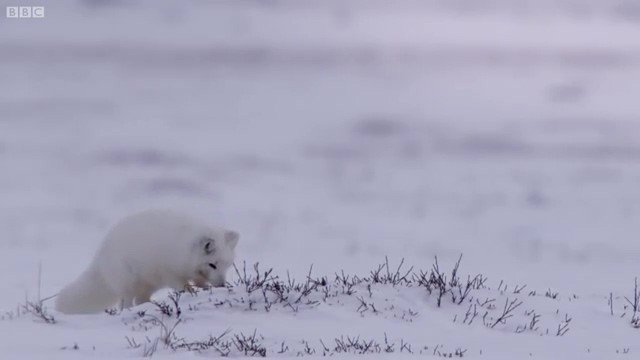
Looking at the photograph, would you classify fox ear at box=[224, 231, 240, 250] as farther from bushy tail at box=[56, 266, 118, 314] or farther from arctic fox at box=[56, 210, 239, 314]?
bushy tail at box=[56, 266, 118, 314]

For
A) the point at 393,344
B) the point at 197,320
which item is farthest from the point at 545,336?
the point at 197,320

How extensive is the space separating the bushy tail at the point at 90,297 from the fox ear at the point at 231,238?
5.15 feet

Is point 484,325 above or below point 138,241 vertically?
below

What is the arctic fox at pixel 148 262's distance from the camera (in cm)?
1332

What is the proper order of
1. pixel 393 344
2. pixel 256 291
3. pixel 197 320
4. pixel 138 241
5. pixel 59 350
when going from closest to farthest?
pixel 59 350, pixel 393 344, pixel 197 320, pixel 256 291, pixel 138 241

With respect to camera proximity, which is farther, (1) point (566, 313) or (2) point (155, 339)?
(1) point (566, 313)

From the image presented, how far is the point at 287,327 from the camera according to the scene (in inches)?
384

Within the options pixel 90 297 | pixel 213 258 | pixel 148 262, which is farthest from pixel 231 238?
pixel 90 297

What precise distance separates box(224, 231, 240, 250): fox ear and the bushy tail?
1.57 meters

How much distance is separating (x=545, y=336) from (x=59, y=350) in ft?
14.5

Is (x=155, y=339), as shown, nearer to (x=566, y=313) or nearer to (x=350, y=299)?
(x=350, y=299)

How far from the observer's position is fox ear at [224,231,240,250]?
45.4 ft

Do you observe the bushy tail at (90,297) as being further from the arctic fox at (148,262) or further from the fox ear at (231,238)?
the fox ear at (231,238)

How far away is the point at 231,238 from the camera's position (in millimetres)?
13938
